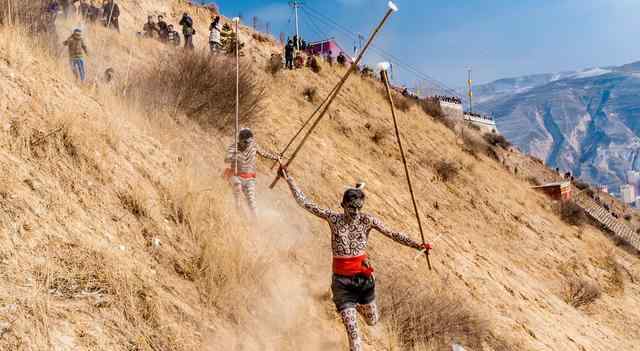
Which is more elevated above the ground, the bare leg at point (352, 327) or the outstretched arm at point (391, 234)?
the outstretched arm at point (391, 234)

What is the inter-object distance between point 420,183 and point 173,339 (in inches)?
515

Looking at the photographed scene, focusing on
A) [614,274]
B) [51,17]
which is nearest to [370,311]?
[51,17]

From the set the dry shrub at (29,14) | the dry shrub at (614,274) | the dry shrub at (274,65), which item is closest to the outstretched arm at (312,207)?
the dry shrub at (29,14)

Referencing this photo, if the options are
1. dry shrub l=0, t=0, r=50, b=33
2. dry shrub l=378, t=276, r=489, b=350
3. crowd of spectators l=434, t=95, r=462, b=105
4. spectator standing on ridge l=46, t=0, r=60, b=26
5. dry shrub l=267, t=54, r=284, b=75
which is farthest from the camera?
crowd of spectators l=434, t=95, r=462, b=105

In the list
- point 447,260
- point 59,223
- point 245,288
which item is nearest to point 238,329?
point 245,288

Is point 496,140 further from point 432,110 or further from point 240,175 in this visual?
point 240,175

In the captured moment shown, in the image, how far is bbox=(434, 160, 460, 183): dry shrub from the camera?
57.1 feet

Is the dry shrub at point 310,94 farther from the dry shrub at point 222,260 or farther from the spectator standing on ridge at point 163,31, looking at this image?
the dry shrub at point 222,260

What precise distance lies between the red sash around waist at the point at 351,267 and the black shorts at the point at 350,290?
0.12ft

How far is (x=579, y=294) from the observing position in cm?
1408

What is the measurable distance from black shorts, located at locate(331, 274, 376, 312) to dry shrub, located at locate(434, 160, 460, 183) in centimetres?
1341

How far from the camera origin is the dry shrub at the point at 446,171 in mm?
17391

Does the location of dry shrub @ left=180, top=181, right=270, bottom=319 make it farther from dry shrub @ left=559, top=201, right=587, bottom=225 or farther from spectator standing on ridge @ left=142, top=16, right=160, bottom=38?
dry shrub @ left=559, top=201, right=587, bottom=225

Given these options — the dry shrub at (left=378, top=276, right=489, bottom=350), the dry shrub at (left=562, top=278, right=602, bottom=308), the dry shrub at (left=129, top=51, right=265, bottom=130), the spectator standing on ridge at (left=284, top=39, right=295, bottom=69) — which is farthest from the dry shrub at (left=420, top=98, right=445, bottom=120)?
the dry shrub at (left=378, top=276, right=489, bottom=350)
